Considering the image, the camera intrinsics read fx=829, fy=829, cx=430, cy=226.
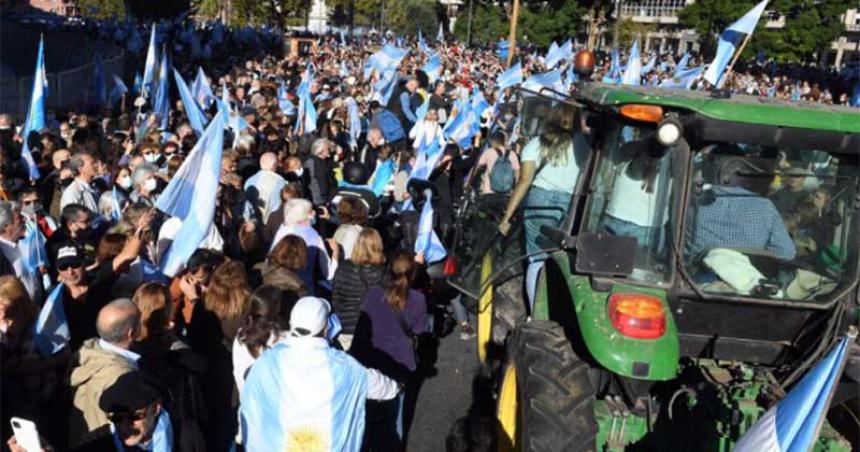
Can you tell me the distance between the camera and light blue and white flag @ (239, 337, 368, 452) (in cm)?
354

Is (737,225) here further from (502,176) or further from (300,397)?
(502,176)

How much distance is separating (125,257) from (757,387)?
12.6 feet

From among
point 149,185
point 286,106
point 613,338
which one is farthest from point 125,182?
point 286,106

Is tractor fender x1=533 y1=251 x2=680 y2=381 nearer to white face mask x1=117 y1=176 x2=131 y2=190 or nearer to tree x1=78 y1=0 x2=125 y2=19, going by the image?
white face mask x1=117 y1=176 x2=131 y2=190

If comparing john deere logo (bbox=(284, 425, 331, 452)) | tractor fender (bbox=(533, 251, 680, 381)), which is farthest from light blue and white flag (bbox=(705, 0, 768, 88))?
john deere logo (bbox=(284, 425, 331, 452))

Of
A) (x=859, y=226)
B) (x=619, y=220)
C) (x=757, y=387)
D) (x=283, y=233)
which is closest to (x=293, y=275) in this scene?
(x=283, y=233)

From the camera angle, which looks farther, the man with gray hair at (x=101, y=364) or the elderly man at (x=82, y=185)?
the elderly man at (x=82, y=185)

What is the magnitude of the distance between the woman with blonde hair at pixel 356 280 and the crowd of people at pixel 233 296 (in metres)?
0.01

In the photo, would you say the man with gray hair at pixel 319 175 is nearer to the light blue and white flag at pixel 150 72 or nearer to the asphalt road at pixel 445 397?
the asphalt road at pixel 445 397

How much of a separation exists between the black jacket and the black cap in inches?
90.6

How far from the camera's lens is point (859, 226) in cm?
375

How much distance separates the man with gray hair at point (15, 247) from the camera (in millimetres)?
5016

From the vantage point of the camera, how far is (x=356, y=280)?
18.3 ft

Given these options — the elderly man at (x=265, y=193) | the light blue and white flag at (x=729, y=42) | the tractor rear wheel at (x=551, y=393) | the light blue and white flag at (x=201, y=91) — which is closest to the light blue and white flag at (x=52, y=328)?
the tractor rear wheel at (x=551, y=393)
